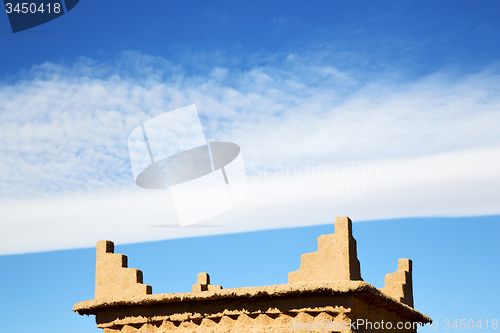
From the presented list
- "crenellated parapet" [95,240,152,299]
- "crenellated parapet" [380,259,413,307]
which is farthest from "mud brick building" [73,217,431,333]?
"crenellated parapet" [380,259,413,307]

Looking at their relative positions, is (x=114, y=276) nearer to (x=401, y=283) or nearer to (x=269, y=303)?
(x=269, y=303)

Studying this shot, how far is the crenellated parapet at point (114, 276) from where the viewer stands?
10797 millimetres

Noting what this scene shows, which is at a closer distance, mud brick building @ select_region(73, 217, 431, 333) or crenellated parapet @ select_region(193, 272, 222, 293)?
mud brick building @ select_region(73, 217, 431, 333)

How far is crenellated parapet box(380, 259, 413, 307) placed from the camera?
483 inches

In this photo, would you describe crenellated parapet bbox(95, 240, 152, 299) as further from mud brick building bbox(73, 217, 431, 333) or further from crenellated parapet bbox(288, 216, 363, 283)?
crenellated parapet bbox(288, 216, 363, 283)

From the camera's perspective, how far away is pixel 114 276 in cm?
1104

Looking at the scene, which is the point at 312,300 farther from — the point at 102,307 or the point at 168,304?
the point at 102,307

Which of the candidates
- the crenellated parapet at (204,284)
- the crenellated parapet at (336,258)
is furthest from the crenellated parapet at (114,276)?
the crenellated parapet at (336,258)

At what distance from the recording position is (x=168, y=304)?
10.4 m

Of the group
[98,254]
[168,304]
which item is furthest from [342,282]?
[98,254]

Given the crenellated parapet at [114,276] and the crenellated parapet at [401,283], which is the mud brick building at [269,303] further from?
the crenellated parapet at [401,283]

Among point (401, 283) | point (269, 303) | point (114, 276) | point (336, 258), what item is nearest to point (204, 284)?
point (114, 276)

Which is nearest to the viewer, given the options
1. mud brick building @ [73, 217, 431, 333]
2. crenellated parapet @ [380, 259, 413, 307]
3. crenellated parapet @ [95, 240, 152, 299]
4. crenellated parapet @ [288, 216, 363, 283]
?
mud brick building @ [73, 217, 431, 333]

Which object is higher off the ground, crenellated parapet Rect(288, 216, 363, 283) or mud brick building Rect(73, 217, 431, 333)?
crenellated parapet Rect(288, 216, 363, 283)
